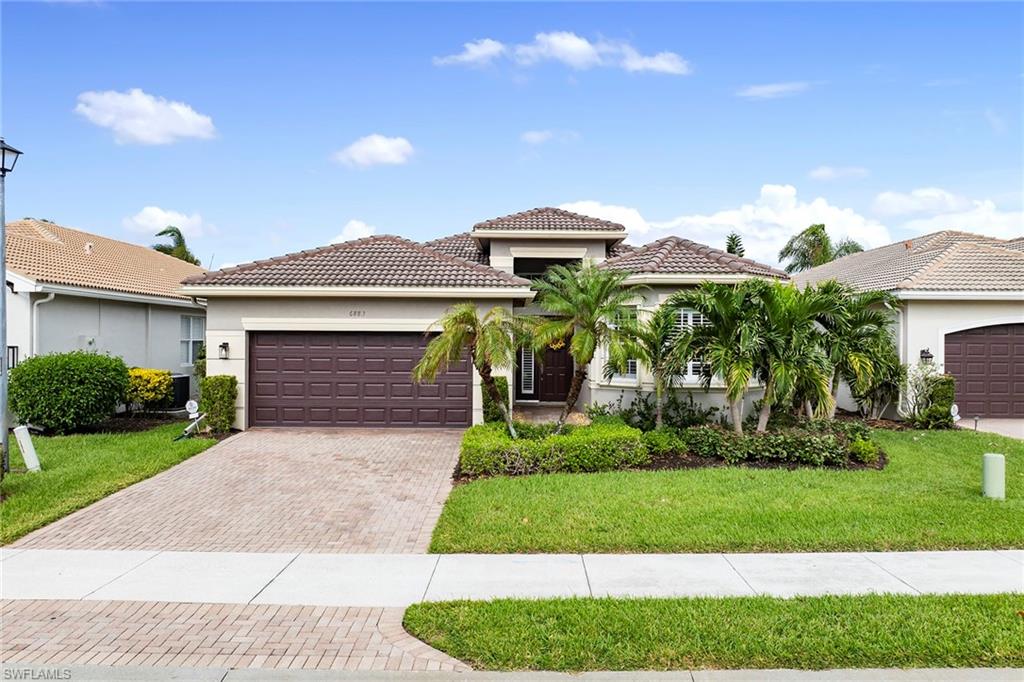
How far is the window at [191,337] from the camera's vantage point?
20156 millimetres

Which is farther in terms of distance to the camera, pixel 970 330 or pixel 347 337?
pixel 970 330

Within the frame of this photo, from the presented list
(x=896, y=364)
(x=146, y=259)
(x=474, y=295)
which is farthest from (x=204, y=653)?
(x=146, y=259)

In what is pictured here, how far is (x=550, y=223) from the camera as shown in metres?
19.1

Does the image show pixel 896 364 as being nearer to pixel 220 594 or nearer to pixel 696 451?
pixel 696 451

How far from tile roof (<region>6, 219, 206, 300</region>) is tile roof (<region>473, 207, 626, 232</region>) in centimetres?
920

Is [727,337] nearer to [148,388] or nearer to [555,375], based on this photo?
[555,375]

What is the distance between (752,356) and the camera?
10953 millimetres

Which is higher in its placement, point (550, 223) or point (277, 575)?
point (550, 223)

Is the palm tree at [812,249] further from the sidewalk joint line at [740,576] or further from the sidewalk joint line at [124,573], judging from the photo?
the sidewalk joint line at [124,573]

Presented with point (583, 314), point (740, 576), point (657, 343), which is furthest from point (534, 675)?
point (657, 343)

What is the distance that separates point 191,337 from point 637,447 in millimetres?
16326

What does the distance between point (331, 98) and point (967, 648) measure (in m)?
16.8

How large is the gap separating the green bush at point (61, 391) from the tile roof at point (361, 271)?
2.88 meters

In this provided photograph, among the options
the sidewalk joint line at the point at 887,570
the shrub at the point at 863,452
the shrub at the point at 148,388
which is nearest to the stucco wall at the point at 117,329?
the shrub at the point at 148,388
